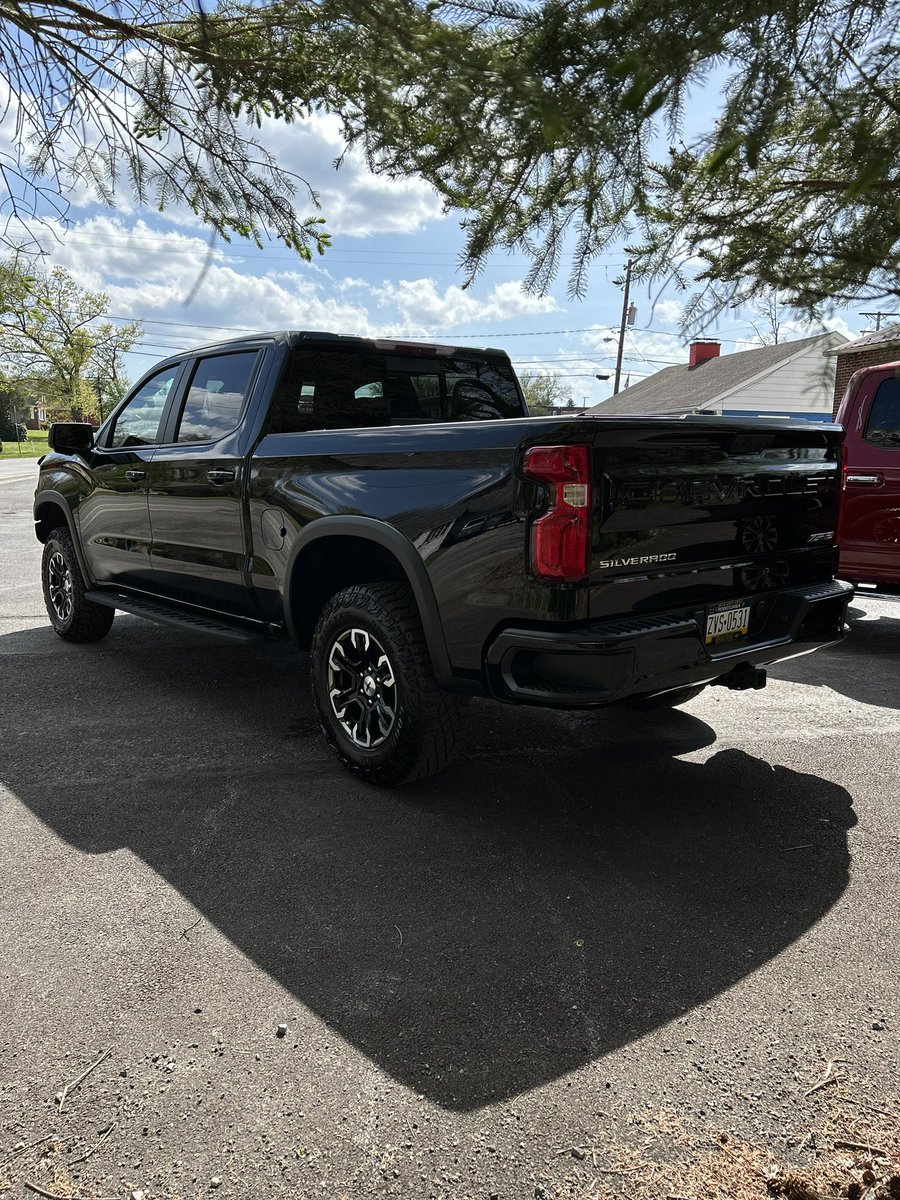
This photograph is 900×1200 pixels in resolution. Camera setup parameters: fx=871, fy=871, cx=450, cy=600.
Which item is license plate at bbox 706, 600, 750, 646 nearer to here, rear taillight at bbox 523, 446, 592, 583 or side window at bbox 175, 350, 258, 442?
rear taillight at bbox 523, 446, 592, 583

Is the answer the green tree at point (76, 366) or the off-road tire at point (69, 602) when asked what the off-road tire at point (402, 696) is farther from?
the green tree at point (76, 366)

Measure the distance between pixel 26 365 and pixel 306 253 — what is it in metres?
52.2

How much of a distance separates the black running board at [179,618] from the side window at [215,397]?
3.37 ft

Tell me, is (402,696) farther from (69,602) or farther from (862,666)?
(862,666)

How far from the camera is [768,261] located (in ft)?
8.91

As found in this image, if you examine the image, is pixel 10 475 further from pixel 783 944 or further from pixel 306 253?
pixel 783 944

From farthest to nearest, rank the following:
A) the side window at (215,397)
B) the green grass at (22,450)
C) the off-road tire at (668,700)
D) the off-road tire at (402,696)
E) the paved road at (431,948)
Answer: the green grass at (22,450)
the side window at (215,397)
the off-road tire at (668,700)
the off-road tire at (402,696)
the paved road at (431,948)

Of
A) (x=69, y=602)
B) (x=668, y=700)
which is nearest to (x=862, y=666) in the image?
(x=668, y=700)

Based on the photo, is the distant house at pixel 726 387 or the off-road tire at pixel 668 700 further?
the distant house at pixel 726 387

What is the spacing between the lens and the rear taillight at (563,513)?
2980 mm

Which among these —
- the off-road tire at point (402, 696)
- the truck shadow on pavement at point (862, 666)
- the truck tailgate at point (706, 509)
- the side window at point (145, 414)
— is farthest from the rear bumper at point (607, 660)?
the side window at point (145, 414)

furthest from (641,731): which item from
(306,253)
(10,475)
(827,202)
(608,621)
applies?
(10,475)

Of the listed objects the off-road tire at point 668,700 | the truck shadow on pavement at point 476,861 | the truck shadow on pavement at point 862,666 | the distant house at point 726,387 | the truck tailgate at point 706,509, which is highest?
the distant house at point 726,387

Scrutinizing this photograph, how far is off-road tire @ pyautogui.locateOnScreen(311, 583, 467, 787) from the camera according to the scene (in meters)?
3.58
